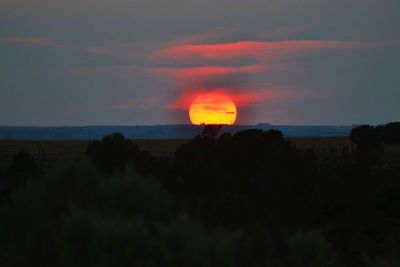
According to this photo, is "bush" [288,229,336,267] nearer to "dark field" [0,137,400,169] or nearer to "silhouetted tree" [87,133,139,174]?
"silhouetted tree" [87,133,139,174]

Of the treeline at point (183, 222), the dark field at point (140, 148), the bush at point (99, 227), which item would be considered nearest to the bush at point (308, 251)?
the treeline at point (183, 222)

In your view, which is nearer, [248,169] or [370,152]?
[248,169]

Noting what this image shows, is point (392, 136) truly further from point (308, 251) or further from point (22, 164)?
point (308, 251)

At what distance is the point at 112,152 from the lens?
28.8 metres

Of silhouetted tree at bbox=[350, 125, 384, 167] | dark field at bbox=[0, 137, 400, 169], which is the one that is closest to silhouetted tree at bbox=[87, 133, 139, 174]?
silhouetted tree at bbox=[350, 125, 384, 167]

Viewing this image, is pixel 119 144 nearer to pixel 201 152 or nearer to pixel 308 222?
pixel 201 152

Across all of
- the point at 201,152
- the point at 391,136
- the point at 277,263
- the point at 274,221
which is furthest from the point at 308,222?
the point at 391,136

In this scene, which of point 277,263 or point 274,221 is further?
point 274,221

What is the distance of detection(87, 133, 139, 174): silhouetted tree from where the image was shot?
27763 mm

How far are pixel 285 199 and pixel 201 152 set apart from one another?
7.46 meters

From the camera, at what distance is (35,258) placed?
37.4 feet

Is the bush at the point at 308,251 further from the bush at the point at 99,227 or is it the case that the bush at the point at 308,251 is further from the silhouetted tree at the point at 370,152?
the silhouetted tree at the point at 370,152

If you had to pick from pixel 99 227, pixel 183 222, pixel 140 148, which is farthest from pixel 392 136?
pixel 99 227

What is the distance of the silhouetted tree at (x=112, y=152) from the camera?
27.8 m
